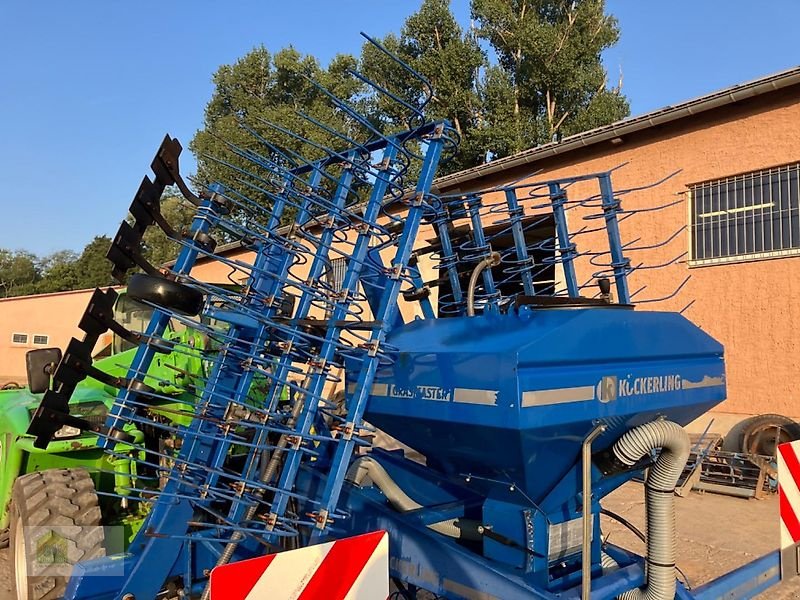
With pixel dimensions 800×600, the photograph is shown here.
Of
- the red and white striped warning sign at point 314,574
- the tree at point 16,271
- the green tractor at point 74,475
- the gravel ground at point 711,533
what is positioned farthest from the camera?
the tree at point 16,271

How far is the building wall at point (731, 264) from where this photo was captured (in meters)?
7.97

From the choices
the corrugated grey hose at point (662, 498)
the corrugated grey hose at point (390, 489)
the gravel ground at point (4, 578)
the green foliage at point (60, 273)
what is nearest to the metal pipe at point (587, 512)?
the corrugated grey hose at point (662, 498)

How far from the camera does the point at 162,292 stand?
8.44 feet

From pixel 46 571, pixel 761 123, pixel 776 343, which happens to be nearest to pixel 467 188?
pixel 761 123

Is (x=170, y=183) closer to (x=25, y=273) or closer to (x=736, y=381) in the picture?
(x=736, y=381)

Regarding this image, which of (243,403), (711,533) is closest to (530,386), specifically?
(243,403)

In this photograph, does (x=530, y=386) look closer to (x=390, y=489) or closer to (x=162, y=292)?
(x=390, y=489)

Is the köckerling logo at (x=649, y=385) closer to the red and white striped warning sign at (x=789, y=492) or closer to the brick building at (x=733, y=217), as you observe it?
the red and white striped warning sign at (x=789, y=492)

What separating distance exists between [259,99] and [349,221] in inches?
1023

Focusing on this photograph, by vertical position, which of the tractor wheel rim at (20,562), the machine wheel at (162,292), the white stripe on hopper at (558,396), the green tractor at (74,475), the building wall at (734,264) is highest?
the building wall at (734,264)

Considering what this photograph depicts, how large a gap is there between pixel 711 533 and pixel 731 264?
411 centimetres

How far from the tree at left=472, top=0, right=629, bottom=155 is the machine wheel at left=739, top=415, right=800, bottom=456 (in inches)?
632

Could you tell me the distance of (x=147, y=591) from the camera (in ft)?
10.0

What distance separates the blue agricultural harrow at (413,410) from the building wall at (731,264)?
14.2 ft
